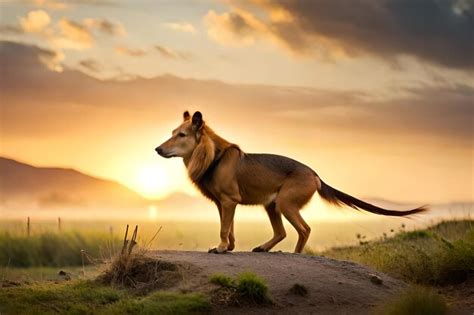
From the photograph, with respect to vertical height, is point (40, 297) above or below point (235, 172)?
below

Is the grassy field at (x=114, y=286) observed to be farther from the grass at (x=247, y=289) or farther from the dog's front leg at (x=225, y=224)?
the dog's front leg at (x=225, y=224)

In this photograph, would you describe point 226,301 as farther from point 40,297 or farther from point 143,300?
point 40,297

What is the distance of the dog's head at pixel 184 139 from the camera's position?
1324 cm

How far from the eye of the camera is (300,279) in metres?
12.1

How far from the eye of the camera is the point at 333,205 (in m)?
14.3

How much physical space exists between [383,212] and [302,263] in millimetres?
2103

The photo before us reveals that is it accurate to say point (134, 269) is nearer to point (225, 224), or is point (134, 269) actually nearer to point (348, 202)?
point (225, 224)

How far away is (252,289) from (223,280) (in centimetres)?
43

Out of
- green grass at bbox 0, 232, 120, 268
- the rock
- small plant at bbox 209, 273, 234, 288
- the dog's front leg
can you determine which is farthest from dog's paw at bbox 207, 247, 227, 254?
green grass at bbox 0, 232, 120, 268

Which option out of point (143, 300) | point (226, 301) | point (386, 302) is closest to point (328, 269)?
point (386, 302)

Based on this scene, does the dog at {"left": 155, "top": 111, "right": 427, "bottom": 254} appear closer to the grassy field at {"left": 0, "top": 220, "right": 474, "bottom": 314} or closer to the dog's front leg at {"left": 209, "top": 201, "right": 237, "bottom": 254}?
the dog's front leg at {"left": 209, "top": 201, "right": 237, "bottom": 254}

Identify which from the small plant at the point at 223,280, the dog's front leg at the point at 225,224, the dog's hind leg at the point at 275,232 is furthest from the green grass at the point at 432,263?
the small plant at the point at 223,280

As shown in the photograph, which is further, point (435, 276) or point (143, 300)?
point (435, 276)

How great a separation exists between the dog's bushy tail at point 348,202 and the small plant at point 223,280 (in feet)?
10.7
